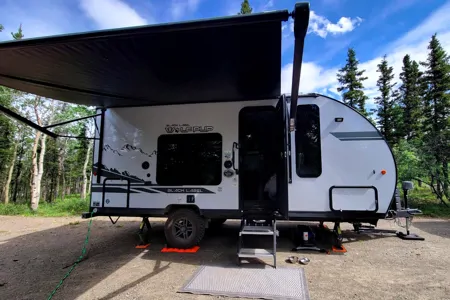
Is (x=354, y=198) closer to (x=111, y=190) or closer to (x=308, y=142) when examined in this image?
(x=308, y=142)

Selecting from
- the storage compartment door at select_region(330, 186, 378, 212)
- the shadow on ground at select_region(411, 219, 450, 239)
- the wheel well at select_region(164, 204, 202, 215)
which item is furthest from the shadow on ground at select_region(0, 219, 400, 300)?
the shadow on ground at select_region(411, 219, 450, 239)

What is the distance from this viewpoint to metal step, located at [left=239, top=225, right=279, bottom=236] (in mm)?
4074

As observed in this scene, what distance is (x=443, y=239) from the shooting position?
553 cm

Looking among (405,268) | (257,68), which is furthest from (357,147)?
(257,68)

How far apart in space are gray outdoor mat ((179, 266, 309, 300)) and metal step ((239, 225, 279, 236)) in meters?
0.50

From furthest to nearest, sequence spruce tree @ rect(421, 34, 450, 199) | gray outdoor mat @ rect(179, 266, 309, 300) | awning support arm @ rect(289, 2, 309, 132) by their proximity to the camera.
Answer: spruce tree @ rect(421, 34, 450, 199)
gray outdoor mat @ rect(179, 266, 309, 300)
awning support arm @ rect(289, 2, 309, 132)

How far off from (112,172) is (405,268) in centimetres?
515

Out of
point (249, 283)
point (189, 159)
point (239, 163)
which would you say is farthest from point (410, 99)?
point (249, 283)

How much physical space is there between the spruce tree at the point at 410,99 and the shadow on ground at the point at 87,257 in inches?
697

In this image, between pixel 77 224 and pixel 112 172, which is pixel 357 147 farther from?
pixel 77 224

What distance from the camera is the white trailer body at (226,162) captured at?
444cm

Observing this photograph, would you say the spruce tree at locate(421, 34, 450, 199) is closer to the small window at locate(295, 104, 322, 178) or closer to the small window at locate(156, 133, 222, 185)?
the small window at locate(295, 104, 322, 178)

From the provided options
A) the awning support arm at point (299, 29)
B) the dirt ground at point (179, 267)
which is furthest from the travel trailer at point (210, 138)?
the dirt ground at point (179, 267)

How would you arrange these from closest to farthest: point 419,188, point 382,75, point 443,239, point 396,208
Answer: point 396,208 → point 443,239 → point 419,188 → point 382,75
